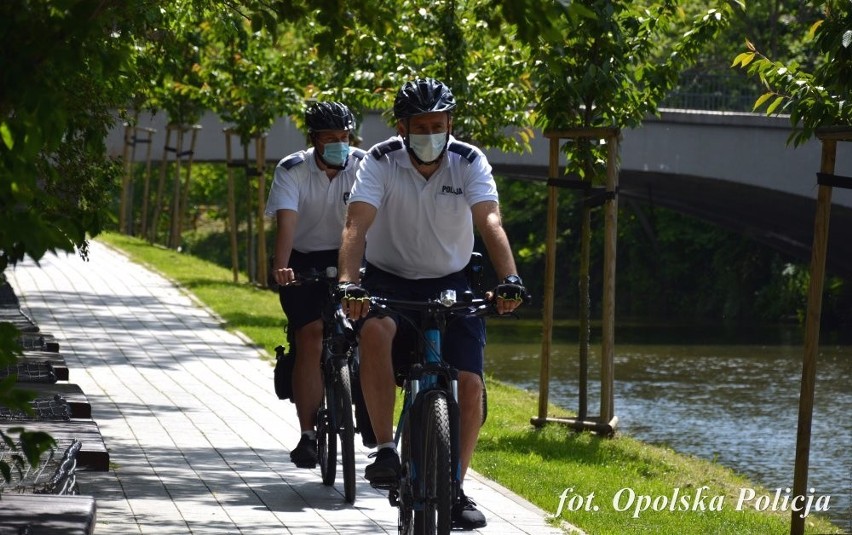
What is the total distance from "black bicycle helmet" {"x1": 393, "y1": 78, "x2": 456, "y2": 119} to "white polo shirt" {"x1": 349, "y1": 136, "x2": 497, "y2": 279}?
0.17 metres

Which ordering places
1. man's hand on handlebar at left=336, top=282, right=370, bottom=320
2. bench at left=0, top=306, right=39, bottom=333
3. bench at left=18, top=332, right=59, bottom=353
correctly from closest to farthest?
1. man's hand on handlebar at left=336, top=282, right=370, bottom=320
2. bench at left=18, top=332, right=59, bottom=353
3. bench at left=0, top=306, right=39, bottom=333

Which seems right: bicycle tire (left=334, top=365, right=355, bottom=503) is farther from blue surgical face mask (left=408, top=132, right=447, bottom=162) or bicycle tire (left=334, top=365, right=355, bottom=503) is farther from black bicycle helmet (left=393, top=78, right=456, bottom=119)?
black bicycle helmet (left=393, top=78, right=456, bottom=119)

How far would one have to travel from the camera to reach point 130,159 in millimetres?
42688

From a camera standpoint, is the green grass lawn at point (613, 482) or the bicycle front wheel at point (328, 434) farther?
the green grass lawn at point (613, 482)

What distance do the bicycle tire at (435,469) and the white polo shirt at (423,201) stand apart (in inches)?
35.4

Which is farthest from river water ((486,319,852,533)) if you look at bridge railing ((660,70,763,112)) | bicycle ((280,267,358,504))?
bridge railing ((660,70,763,112))

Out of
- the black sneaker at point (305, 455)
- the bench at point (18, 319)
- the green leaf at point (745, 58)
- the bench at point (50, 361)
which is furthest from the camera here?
the bench at point (18, 319)

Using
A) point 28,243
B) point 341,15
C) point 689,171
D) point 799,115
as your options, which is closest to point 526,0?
point 341,15

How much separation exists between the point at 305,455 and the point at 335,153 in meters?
1.54

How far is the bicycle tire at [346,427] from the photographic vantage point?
25.9ft

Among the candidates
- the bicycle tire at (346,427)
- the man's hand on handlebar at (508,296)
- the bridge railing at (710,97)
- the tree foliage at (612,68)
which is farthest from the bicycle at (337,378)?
the bridge railing at (710,97)

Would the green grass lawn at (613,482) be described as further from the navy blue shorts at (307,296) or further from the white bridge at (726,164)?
the white bridge at (726,164)

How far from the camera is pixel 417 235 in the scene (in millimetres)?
6805

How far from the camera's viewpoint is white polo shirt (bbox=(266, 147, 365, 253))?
27.9 feet
